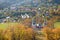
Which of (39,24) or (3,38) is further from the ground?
(3,38)

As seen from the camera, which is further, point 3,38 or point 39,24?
point 39,24

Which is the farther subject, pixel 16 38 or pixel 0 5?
pixel 0 5

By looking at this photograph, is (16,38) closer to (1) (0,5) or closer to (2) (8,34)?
(2) (8,34)

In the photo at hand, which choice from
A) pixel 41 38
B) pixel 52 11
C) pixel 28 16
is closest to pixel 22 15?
pixel 28 16

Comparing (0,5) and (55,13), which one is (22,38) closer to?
(55,13)

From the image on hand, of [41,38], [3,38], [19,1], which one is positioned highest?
[3,38]

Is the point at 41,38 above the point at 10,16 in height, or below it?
above

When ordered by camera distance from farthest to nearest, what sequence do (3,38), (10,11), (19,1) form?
1. (19,1)
2. (10,11)
3. (3,38)

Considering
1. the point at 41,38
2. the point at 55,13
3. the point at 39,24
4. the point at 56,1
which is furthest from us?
the point at 56,1

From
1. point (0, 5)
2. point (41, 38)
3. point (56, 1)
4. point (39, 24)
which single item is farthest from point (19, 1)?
point (41, 38)
